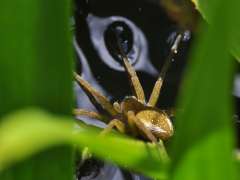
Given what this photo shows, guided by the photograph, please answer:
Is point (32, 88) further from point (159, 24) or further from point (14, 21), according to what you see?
point (159, 24)

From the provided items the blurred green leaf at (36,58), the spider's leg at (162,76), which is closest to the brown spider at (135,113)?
the spider's leg at (162,76)

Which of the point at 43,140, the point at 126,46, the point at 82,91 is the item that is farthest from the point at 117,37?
the point at 43,140

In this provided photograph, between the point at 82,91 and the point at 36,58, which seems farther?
the point at 82,91

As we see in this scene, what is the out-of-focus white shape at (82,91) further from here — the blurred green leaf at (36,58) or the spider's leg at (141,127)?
the blurred green leaf at (36,58)

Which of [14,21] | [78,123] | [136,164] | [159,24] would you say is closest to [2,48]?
Answer: [14,21]

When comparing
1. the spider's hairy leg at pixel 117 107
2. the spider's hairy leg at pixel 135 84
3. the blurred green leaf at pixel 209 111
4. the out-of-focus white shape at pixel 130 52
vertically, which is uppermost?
the blurred green leaf at pixel 209 111

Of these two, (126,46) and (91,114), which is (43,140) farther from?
(126,46)

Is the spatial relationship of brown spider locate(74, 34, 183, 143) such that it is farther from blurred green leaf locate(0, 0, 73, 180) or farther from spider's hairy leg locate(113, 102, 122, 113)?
blurred green leaf locate(0, 0, 73, 180)
